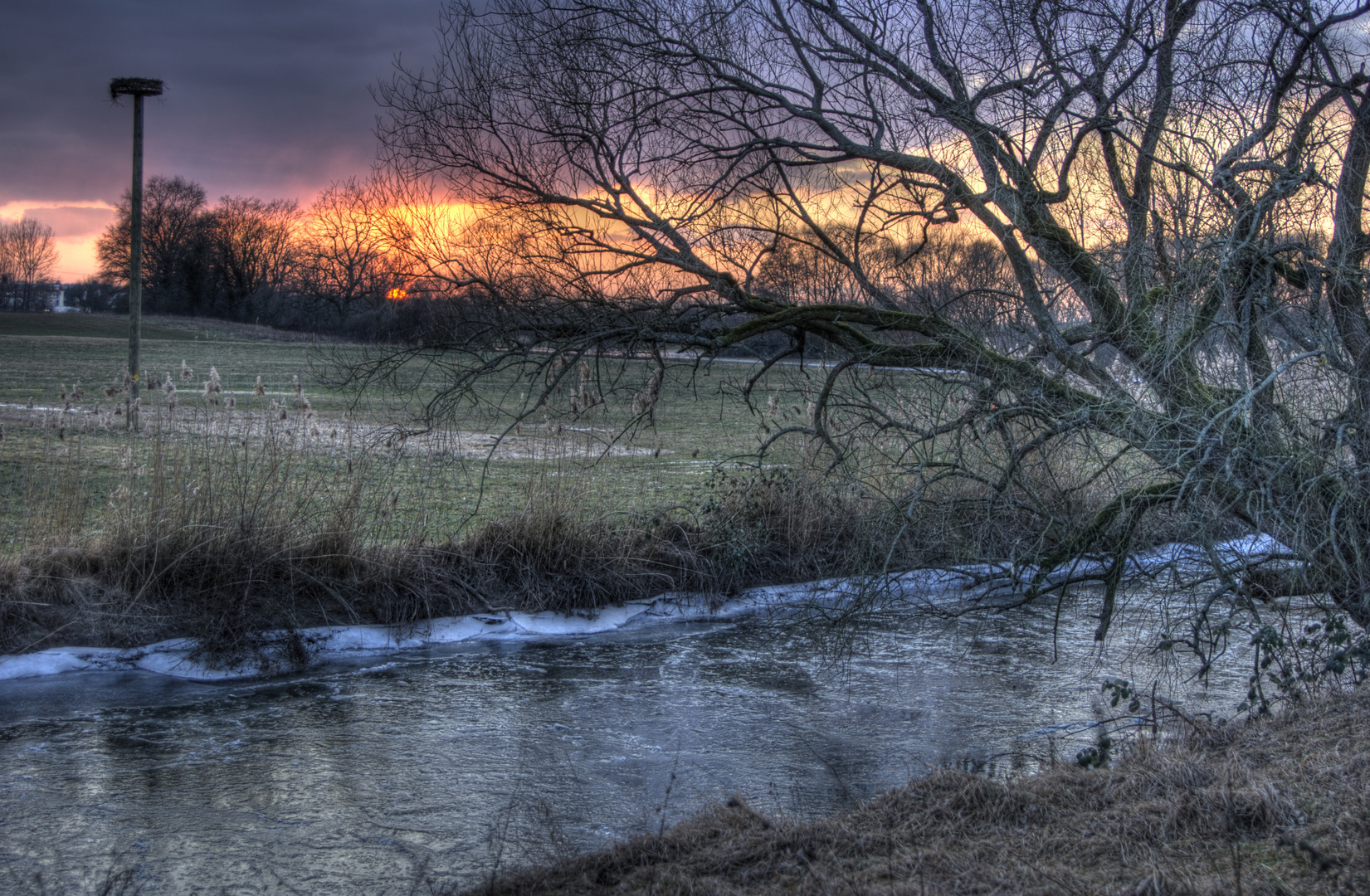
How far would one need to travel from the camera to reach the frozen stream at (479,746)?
4.89 metres

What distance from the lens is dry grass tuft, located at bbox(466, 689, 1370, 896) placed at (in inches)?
139

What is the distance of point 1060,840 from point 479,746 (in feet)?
12.0

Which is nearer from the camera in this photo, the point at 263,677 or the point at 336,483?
the point at 263,677

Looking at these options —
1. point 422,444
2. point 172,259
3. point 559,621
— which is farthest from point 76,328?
point 559,621

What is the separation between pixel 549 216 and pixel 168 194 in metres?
61.8

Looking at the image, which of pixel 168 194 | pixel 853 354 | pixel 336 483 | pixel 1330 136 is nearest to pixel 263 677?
pixel 336 483

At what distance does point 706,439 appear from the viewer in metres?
19.1

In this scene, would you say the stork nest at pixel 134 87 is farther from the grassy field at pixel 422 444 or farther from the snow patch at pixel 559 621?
the snow patch at pixel 559 621

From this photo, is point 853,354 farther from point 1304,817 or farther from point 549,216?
point 1304,817

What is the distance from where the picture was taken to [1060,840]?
3971mm

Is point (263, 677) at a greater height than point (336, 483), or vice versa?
point (336, 483)

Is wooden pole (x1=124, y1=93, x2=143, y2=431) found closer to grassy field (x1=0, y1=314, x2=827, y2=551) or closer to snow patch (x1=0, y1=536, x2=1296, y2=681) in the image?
grassy field (x1=0, y1=314, x2=827, y2=551)

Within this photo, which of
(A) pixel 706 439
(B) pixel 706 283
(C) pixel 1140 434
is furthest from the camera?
(A) pixel 706 439

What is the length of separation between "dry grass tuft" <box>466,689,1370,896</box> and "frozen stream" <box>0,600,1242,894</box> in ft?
2.71
